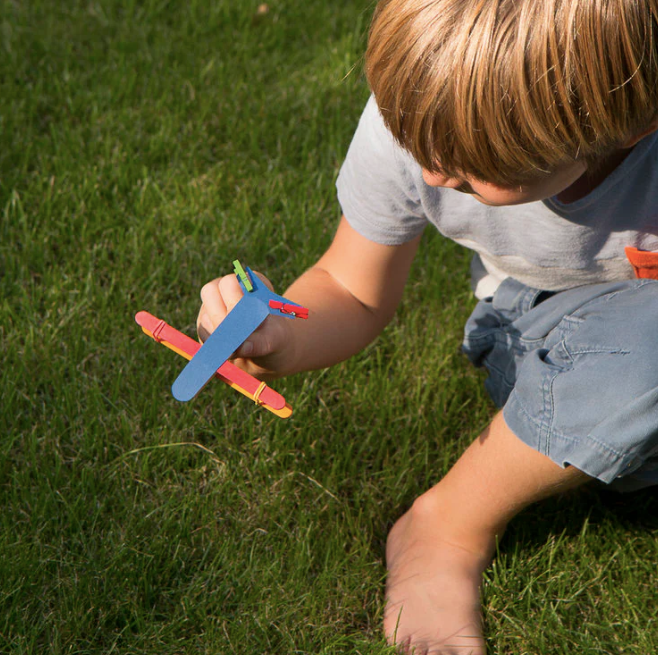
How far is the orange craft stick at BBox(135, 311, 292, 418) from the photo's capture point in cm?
101

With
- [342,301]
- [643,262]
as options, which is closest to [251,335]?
[342,301]

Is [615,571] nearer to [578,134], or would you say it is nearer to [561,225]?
[561,225]

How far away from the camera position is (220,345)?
40.1 inches

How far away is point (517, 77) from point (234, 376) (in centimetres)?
47

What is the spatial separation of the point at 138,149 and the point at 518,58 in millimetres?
1331

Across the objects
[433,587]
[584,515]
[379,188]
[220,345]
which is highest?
[220,345]

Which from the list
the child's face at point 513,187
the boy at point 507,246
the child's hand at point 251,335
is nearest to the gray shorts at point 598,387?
the boy at point 507,246

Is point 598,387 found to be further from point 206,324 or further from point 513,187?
point 206,324

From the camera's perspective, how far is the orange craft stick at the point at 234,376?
39.6 inches

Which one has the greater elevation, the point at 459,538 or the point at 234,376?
the point at 234,376

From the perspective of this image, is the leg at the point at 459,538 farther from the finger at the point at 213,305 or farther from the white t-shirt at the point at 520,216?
the finger at the point at 213,305

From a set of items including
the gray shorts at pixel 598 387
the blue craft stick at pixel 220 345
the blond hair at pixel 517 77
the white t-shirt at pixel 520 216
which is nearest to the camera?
the blond hair at pixel 517 77

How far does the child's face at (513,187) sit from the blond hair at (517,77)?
4 cm

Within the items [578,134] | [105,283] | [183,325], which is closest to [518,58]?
[578,134]
